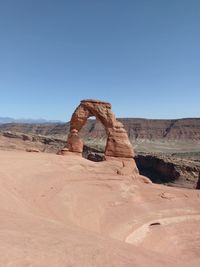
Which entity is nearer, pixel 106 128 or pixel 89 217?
pixel 89 217

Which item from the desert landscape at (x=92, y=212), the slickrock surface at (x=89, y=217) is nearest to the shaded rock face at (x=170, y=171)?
the desert landscape at (x=92, y=212)

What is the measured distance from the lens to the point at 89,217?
14242 mm

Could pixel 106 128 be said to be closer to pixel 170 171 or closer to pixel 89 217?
pixel 89 217

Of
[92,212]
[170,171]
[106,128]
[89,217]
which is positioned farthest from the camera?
[170,171]

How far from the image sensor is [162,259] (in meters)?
8.84

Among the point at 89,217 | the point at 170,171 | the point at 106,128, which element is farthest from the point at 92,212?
the point at 170,171

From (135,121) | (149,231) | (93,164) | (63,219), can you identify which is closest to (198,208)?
(149,231)

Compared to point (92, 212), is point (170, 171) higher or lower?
lower

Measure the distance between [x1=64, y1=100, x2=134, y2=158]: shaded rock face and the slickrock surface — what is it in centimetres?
159

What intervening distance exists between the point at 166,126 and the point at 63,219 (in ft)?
450

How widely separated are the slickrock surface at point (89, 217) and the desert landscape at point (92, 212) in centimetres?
2

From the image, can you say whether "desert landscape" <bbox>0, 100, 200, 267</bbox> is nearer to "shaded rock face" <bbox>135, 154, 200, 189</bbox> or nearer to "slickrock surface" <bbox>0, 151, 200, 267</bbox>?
"slickrock surface" <bbox>0, 151, 200, 267</bbox>

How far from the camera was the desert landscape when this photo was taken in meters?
7.22

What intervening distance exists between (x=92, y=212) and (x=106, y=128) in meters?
11.6
